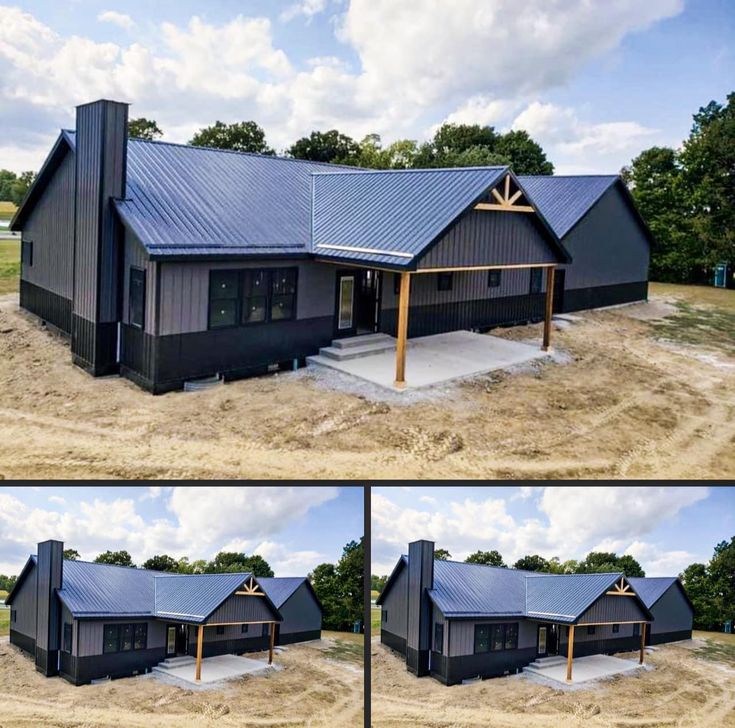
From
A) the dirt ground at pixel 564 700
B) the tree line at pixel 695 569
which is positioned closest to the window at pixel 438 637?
the dirt ground at pixel 564 700

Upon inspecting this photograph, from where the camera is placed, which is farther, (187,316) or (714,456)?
(187,316)

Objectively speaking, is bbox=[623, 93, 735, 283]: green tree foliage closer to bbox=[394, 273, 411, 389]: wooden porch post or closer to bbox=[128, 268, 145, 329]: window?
bbox=[394, 273, 411, 389]: wooden porch post

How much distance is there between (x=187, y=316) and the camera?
40.1ft

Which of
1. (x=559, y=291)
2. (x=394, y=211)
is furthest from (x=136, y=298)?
(x=559, y=291)

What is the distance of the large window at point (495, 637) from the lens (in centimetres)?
1005

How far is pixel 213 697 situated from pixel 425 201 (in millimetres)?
9631

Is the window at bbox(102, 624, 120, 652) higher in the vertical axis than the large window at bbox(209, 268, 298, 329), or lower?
lower

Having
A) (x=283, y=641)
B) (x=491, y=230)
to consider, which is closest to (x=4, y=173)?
(x=491, y=230)

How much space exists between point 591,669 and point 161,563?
6568 mm

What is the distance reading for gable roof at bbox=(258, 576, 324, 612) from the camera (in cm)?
921

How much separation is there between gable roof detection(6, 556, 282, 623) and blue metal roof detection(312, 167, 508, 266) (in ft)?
20.5

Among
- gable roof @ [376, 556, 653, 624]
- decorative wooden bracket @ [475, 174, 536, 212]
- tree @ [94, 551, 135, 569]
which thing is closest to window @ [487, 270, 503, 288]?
decorative wooden bracket @ [475, 174, 536, 212]

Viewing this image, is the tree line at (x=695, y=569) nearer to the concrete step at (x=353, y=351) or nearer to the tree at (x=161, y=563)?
the tree at (x=161, y=563)

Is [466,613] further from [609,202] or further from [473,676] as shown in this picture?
[609,202]
